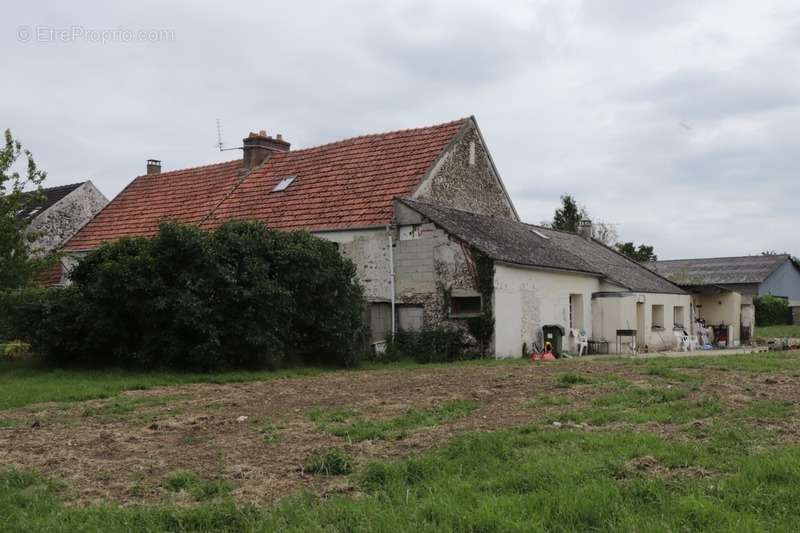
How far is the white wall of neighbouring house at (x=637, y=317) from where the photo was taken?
2564 centimetres

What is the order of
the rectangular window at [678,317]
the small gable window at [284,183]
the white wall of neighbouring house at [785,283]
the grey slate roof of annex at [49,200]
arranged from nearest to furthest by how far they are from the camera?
the small gable window at [284,183]
the rectangular window at [678,317]
the grey slate roof of annex at [49,200]
the white wall of neighbouring house at [785,283]

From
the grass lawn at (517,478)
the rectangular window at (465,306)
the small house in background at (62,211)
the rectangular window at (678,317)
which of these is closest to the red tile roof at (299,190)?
the rectangular window at (465,306)

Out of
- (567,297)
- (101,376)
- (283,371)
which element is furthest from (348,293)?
(567,297)

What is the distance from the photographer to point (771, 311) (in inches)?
1855

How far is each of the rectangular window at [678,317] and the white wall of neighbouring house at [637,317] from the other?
0.22 m

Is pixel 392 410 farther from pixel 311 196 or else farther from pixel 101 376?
pixel 311 196

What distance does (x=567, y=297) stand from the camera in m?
24.3

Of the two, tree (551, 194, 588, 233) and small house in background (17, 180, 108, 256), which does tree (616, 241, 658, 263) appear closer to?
tree (551, 194, 588, 233)

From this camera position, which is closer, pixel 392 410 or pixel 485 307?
pixel 392 410

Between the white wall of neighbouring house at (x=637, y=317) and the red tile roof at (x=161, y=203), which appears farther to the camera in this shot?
the red tile roof at (x=161, y=203)

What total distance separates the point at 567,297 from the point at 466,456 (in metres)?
17.6

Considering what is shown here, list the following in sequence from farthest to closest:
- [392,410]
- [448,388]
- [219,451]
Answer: [448,388]
[392,410]
[219,451]

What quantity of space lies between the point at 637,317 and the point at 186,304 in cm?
1671

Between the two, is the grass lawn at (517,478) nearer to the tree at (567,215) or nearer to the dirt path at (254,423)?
the dirt path at (254,423)
